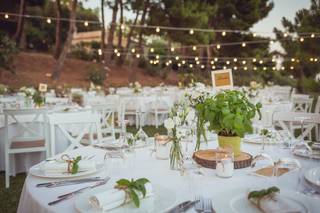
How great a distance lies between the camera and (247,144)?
2389mm

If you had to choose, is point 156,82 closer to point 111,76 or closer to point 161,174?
point 111,76

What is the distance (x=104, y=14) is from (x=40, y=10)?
3.93 meters

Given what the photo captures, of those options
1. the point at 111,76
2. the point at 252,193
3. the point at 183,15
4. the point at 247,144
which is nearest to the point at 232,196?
the point at 252,193

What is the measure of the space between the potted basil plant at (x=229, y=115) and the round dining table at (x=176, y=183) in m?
0.19

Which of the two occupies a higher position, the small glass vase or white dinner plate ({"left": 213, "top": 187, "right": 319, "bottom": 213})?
the small glass vase

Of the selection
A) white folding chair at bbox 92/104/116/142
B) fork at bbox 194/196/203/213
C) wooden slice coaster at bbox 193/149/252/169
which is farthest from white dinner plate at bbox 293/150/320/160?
white folding chair at bbox 92/104/116/142

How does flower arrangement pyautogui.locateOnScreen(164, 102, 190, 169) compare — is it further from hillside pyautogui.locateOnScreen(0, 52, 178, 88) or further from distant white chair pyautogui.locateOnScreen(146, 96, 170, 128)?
hillside pyautogui.locateOnScreen(0, 52, 178, 88)

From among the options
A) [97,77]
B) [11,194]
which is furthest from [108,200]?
[97,77]

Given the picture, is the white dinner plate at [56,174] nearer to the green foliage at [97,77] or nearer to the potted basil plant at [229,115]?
the potted basil plant at [229,115]

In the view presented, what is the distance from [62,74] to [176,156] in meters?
15.9

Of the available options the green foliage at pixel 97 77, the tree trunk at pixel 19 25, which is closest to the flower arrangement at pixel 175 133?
the green foliage at pixel 97 77

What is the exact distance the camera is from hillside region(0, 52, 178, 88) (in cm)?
1441

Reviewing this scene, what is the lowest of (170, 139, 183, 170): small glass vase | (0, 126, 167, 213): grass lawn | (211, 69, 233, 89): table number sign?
(0, 126, 167, 213): grass lawn

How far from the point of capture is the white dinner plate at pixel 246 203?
117 cm
